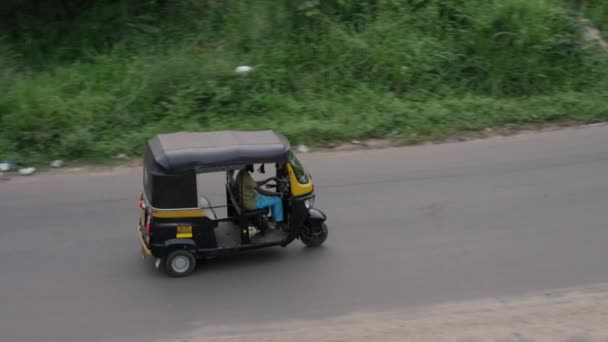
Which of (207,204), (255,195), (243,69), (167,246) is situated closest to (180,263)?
(167,246)

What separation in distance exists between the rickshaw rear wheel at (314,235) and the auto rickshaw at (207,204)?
0.01 metres

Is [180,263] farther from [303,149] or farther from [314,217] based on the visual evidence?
[303,149]

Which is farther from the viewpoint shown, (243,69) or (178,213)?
(243,69)

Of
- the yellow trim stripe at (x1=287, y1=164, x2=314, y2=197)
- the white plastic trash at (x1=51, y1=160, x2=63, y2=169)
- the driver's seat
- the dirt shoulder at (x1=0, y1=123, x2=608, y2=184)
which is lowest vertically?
the white plastic trash at (x1=51, y1=160, x2=63, y2=169)

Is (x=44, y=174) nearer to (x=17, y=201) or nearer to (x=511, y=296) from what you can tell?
(x=17, y=201)

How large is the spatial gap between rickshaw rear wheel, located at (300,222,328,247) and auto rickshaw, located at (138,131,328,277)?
Answer: 1cm

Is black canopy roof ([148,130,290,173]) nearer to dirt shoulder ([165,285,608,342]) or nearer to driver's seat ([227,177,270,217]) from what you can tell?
driver's seat ([227,177,270,217])

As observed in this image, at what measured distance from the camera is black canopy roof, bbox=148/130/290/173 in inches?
311

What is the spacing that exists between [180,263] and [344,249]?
5.98ft

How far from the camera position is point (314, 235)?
8.78 meters

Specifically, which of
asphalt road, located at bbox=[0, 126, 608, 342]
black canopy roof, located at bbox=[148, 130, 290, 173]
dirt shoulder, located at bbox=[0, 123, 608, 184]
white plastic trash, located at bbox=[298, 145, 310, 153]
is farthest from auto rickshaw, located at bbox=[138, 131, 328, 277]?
white plastic trash, located at bbox=[298, 145, 310, 153]

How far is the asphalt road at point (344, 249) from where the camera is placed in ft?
24.7

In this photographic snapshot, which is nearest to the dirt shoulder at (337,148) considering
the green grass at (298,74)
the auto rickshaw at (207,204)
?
the green grass at (298,74)

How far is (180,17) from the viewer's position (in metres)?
14.8
